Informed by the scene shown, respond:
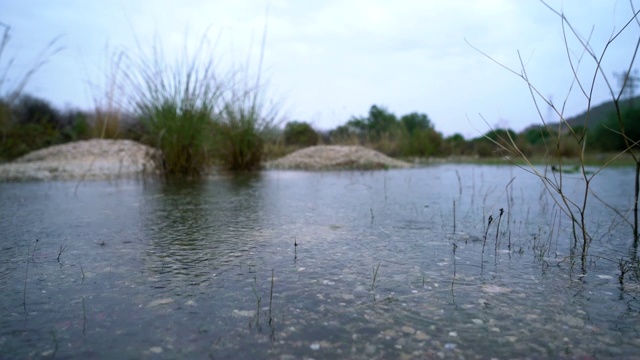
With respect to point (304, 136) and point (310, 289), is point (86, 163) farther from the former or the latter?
point (304, 136)

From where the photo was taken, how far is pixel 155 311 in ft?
3.01

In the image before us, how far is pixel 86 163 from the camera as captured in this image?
242 inches

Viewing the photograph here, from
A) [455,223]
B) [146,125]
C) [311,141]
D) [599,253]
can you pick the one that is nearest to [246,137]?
[146,125]

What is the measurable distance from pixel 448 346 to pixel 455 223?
4.05 ft

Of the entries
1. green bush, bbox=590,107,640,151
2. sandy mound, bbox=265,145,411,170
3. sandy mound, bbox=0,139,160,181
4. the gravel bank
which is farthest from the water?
green bush, bbox=590,107,640,151

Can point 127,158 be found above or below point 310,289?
above

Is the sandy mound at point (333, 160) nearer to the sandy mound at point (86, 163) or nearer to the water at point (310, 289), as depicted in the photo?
the sandy mound at point (86, 163)

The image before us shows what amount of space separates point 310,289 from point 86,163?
6.11 m

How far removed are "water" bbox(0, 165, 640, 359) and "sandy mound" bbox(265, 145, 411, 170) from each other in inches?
205

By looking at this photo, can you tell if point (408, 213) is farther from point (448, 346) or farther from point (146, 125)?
point (146, 125)

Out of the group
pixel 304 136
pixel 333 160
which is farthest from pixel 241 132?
pixel 304 136

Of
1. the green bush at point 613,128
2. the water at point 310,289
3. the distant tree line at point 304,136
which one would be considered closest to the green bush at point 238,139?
the distant tree line at point 304,136

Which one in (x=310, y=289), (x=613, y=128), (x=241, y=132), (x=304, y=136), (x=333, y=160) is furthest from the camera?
(x=613, y=128)

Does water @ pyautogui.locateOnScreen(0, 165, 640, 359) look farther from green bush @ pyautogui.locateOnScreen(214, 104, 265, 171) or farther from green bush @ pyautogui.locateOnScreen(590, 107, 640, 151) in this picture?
green bush @ pyautogui.locateOnScreen(590, 107, 640, 151)
